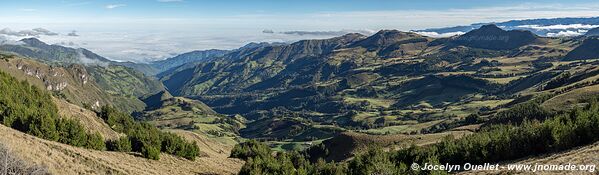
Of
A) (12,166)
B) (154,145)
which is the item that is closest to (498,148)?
(154,145)

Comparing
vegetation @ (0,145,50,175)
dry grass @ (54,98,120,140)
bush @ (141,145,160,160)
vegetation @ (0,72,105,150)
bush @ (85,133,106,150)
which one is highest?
vegetation @ (0,145,50,175)

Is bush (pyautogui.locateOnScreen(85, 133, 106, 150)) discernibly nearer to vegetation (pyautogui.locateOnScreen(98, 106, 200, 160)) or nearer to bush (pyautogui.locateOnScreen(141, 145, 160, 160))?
vegetation (pyautogui.locateOnScreen(98, 106, 200, 160))

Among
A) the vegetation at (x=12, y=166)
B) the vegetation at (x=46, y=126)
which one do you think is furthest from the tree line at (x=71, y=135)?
the vegetation at (x=12, y=166)

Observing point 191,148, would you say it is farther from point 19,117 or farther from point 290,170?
point 19,117

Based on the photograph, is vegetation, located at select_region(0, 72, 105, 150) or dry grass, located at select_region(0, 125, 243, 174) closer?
dry grass, located at select_region(0, 125, 243, 174)

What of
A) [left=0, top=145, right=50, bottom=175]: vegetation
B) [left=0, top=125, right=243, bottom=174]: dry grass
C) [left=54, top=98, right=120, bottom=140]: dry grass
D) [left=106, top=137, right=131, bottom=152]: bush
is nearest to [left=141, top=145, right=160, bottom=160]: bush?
[left=0, top=125, right=243, bottom=174]: dry grass

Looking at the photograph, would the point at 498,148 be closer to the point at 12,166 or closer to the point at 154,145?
the point at 154,145

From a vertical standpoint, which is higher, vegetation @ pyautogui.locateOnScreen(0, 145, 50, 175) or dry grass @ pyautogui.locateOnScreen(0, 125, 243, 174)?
vegetation @ pyautogui.locateOnScreen(0, 145, 50, 175)

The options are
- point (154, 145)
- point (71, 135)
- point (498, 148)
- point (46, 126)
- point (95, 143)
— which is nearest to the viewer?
point (498, 148)
